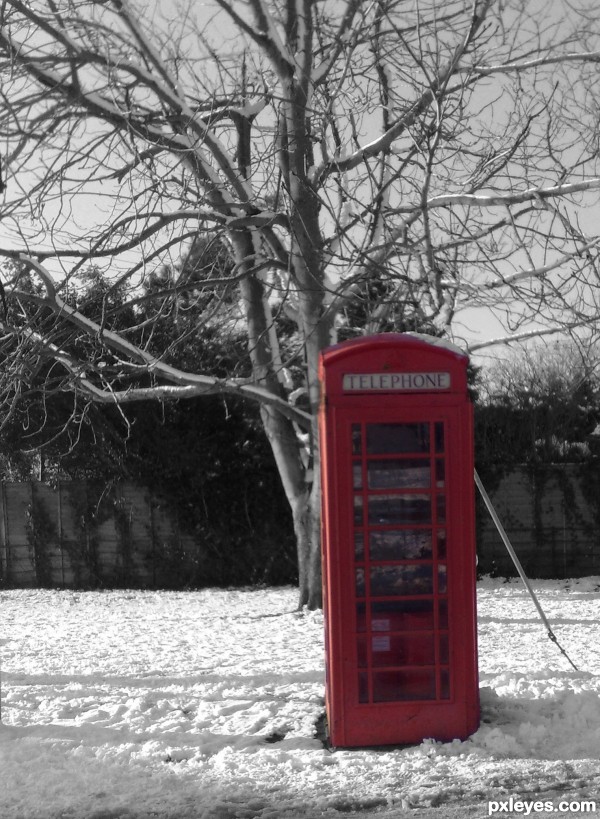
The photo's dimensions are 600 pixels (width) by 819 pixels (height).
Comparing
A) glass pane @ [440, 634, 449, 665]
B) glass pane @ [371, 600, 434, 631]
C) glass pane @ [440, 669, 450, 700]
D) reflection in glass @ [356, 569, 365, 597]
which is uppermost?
reflection in glass @ [356, 569, 365, 597]

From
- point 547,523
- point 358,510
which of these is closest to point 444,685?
point 358,510

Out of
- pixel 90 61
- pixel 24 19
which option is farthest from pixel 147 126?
pixel 24 19

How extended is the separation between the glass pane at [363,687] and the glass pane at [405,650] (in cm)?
9

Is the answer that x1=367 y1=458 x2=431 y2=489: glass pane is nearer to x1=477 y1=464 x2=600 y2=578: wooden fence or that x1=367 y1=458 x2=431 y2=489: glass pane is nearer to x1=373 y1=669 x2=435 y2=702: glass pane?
x1=373 y1=669 x2=435 y2=702: glass pane

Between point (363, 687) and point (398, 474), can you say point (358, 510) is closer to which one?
point (398, 474)

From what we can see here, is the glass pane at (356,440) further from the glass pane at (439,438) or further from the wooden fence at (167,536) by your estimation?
the wooden fence at (167,536)

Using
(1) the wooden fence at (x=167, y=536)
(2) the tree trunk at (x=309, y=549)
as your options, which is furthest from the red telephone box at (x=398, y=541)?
(1) the wooden fence at (x=167, y=536)

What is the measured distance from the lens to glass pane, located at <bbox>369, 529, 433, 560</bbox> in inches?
196

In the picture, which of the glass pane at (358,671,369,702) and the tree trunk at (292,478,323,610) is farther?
the tree trunk at (292,478,323,610)

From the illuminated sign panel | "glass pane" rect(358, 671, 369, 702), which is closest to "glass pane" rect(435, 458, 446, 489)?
the illuminated sign panel

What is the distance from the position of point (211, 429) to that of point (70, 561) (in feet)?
10.2

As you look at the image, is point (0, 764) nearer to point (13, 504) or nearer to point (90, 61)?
point (90, 61)

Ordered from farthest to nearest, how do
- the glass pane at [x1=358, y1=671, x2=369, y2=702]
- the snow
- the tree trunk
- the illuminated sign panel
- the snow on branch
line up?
the tree trunk, the snow on branch, the glass pane at [x1=358, y1=671, x2=369, y2=702], the illuminated sign panel, the snow

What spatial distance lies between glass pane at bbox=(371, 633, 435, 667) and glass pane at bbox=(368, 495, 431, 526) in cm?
69
